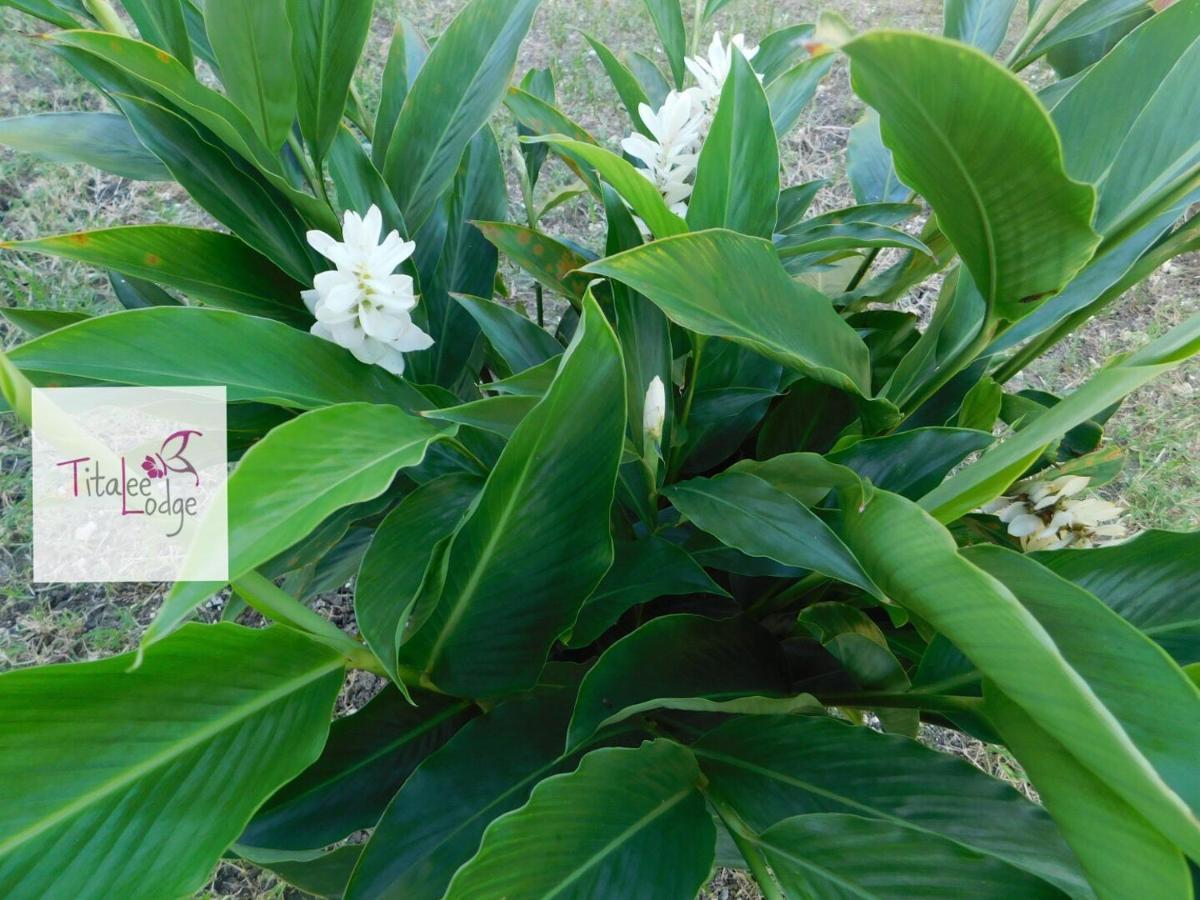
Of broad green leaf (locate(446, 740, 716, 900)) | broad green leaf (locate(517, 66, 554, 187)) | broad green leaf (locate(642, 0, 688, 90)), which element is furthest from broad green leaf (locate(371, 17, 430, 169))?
broad green leaf (locate(446, 740, 716, 900))

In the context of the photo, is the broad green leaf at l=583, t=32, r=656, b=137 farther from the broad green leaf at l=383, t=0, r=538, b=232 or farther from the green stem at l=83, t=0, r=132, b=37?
the green stem at l=83, t=0, r=132, b=37

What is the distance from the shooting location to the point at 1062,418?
1.19 feet

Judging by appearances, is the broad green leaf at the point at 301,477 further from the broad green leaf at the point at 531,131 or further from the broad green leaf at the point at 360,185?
the broad green leaf at the point at 531,131

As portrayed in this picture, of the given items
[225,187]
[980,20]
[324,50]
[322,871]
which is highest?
[980,20]

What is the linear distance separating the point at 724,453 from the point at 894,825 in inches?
13.3

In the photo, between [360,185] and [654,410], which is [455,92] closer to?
[360,185]

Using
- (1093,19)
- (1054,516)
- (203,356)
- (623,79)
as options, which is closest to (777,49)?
(623,79)

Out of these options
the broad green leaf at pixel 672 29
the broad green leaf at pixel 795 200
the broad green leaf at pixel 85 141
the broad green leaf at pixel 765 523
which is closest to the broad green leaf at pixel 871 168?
the broad green leaf at pixel 795 200

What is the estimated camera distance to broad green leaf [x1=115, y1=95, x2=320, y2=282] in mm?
581

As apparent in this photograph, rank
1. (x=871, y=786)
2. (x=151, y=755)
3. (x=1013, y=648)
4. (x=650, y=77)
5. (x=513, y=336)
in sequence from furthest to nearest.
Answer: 1. (x=650, y=77)
2. (x=513, y=336)
3. (x=871, y=786)
4. (x=151, y=755)
5. (x=1013, y=648)

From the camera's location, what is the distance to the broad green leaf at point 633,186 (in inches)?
18.2

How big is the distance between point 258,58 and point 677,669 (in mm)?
501

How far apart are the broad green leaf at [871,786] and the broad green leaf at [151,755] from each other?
0.92 ft

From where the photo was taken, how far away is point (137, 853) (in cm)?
42
